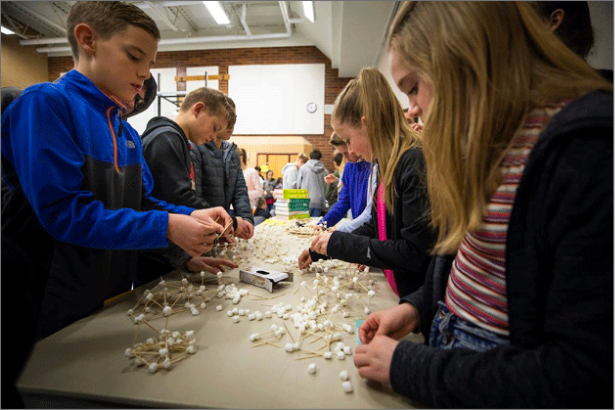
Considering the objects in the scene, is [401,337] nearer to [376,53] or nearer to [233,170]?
[233,170]

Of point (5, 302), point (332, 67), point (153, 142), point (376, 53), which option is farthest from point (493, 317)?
point (332, 67)

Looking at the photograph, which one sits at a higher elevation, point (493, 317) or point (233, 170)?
point (233, 170)

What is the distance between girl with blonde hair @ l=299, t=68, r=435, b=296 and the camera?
1.07 m

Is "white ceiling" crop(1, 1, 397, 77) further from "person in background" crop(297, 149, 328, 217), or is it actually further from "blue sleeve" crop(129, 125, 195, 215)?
"blue sleeve" crop(129, 125, 195, 215)

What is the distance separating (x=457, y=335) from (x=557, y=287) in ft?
0.88

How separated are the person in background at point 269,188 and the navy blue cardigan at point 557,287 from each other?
19.1 feet

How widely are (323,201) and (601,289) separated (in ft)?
18.5

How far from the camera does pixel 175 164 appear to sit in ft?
5.53

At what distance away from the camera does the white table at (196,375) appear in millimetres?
641

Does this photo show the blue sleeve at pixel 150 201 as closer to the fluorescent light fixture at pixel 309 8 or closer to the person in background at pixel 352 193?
the person in background at pixel 352 193

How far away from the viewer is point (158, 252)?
4.70ft

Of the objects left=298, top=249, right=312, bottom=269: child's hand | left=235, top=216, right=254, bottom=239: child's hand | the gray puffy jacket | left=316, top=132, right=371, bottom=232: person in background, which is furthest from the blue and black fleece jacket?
left=316, top=132, right=371, bottom=232: person in background

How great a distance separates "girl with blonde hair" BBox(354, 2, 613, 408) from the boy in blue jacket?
2.36ft

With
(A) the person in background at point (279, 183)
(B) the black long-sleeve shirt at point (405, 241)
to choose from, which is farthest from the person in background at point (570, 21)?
(A) the person in background at point (279, 183)
